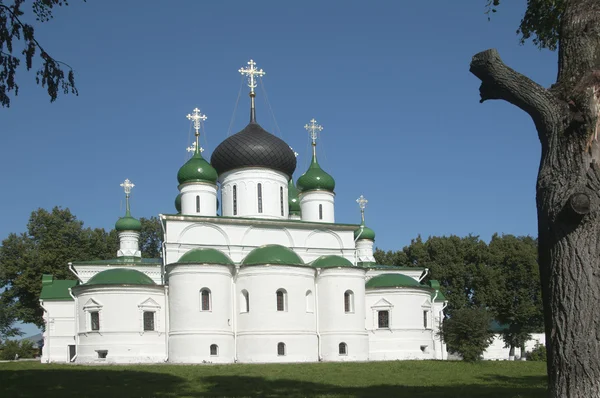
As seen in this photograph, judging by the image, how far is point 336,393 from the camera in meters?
14.5

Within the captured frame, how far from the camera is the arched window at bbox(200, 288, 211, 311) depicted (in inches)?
1139

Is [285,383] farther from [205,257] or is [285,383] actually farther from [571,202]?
[571,202]

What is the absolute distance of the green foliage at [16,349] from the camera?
39.2 metres

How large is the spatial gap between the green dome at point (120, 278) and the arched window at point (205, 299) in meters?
2.53

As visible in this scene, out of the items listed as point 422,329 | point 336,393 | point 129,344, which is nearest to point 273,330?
point 129,344

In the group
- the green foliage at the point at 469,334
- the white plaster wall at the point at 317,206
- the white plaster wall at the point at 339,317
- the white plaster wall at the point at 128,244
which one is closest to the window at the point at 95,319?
the white plaster wall at the point at 339,317

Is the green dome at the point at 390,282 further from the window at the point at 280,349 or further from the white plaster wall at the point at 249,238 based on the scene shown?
the window at the point at 280,349

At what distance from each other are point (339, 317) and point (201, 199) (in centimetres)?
897

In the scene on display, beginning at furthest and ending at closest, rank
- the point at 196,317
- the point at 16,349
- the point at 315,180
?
the point at 16,349 < the point at 315,180 < the point at 196,317

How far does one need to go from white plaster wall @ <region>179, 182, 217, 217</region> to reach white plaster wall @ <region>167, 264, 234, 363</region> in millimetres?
4758

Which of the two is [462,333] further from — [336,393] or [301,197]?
[336,393]

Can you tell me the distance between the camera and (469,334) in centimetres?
2803

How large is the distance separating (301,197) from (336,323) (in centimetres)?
873

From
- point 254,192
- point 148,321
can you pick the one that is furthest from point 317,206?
point 148,321
